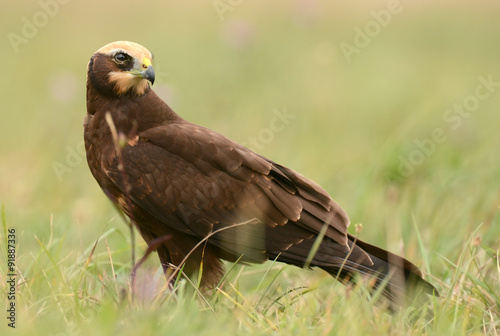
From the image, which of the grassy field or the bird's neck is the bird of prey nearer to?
the bird's neck

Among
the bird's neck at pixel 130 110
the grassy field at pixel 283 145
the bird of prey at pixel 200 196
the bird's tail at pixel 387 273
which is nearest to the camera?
the grassy field at pixel 283 145

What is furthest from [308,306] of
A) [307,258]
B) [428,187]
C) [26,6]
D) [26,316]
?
[26,6]

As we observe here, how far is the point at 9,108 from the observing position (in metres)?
8.59

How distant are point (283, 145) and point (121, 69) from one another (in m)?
3.46

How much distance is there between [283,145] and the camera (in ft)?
24.4

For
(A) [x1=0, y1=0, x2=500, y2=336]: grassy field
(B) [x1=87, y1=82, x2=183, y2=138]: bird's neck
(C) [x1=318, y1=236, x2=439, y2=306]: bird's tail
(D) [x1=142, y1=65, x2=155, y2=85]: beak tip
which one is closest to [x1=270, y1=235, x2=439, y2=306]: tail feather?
(C) [x1=318, y1=236, x2=439, y2=306]: bird's tail

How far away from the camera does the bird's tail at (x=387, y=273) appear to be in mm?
3896

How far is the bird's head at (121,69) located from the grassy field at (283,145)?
2.78ft

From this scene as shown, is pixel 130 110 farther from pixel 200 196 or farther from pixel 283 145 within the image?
pixel 283 145

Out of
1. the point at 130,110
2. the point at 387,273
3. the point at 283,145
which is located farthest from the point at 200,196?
the point at 283,145

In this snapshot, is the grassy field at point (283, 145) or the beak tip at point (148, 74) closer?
the grassy field at point (283, 145)

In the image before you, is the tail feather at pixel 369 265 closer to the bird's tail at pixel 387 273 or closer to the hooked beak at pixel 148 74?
the bird's tail at pixel 387 273

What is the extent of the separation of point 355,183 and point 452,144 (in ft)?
3.87

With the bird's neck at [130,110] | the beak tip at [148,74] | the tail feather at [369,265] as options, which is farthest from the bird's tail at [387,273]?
the beak tip at [148,74]
